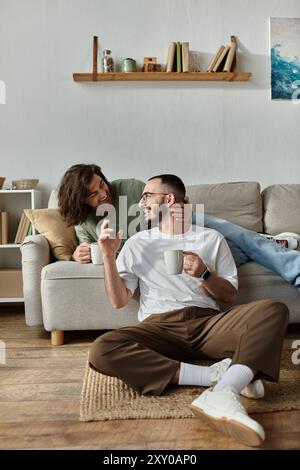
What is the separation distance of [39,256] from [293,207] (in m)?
1.58

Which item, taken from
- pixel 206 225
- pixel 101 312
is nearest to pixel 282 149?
pixel 206 225

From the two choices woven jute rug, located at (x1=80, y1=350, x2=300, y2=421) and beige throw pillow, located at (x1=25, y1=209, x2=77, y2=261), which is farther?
beige throw pillow, located at (x1=25, y1=209, x2=77, y2=261)

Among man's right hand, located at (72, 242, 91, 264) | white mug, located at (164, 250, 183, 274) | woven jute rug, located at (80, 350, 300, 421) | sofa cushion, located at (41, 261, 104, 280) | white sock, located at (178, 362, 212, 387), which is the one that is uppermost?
white mug, located at (164, 250, 183, 274)

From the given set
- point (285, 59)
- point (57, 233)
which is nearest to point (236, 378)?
point (57, 233)

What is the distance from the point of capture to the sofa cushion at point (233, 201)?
10.4 ft

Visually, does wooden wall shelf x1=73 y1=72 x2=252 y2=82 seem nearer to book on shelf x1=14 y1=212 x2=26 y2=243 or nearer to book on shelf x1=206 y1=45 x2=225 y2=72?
book on shelf x1=206 y1=45 x2=225 y2=72

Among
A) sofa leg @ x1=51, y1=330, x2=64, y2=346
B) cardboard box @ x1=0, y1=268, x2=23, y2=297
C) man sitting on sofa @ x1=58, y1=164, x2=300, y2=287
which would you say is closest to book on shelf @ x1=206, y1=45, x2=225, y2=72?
man sitting on sofa @ x1=58, y1=164, x2=300, y2=287

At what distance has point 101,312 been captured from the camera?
255 cm

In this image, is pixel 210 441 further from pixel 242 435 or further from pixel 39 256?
pixel 39 256

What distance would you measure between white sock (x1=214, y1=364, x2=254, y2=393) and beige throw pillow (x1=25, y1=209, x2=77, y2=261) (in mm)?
1335

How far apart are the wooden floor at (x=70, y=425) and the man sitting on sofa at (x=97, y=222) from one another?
70 centimetres

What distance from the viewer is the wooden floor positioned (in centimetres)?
141

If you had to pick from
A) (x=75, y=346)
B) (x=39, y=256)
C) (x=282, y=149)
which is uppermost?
(x=282, y=149)

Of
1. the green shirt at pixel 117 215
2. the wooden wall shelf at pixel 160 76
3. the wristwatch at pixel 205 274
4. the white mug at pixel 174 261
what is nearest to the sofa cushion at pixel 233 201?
the green shirt at pixel 117 215
